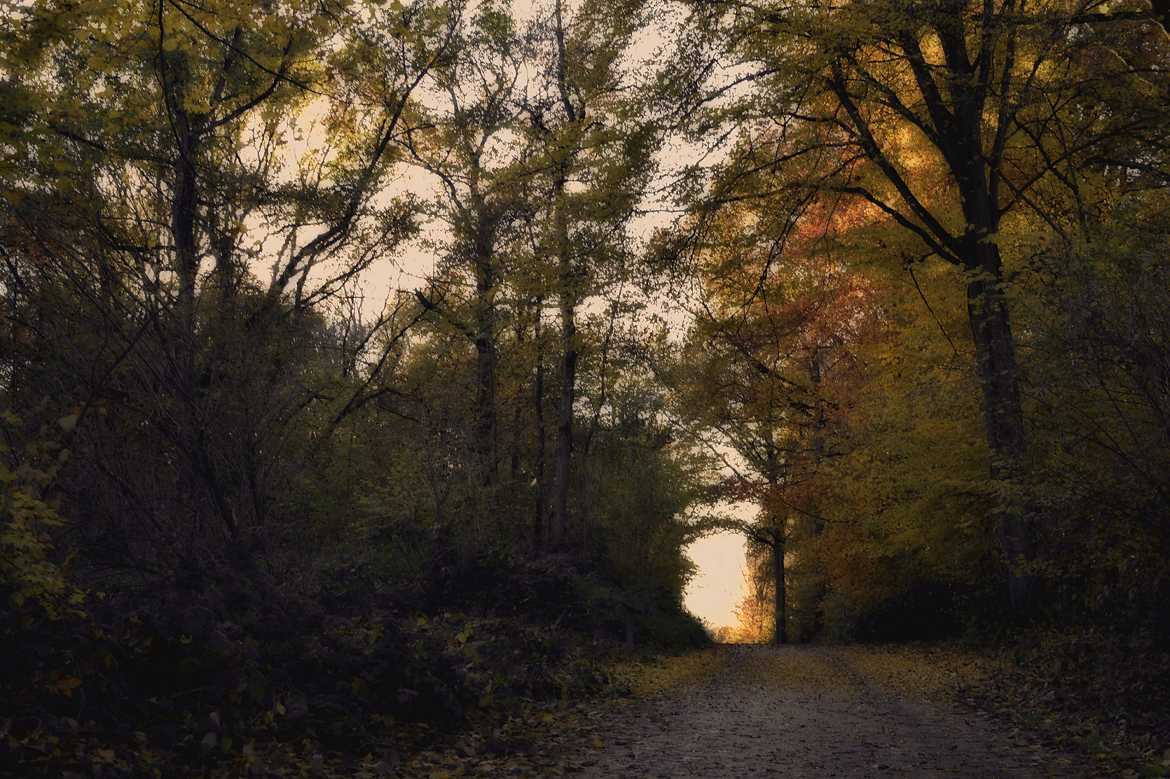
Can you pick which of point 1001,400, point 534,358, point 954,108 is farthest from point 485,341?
point 1001,400

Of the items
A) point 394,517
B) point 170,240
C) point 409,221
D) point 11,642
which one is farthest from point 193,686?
point 409,221

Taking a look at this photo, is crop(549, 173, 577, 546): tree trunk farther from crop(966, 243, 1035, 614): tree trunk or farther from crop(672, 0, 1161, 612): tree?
crop(966, 243, 1035, 614): tree trunk

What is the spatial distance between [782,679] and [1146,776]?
27.2ft

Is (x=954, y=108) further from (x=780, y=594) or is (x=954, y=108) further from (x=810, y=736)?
(x=780, y=594)

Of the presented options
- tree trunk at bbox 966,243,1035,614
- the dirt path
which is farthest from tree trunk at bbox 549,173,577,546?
tree trunk at bbox 966,243,1035,614

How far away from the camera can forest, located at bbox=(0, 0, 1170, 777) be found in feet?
22.9

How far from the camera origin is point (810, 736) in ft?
26.9

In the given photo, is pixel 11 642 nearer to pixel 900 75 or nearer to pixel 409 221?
pixel 409 221

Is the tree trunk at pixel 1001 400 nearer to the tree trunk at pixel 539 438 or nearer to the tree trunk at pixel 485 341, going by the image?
the tree trunk at pixel 539 438

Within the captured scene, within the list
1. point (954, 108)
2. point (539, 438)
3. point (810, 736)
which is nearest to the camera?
point (810, 736)

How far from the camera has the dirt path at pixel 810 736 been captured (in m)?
6.76

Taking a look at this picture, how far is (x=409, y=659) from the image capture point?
8.09 m

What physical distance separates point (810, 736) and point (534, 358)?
559 inches

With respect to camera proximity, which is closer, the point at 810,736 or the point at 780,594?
the point at 810,736
